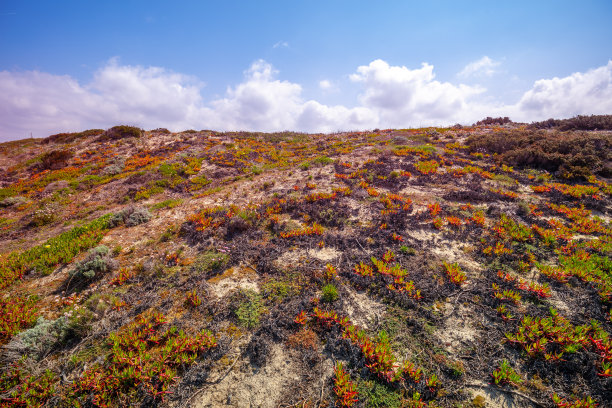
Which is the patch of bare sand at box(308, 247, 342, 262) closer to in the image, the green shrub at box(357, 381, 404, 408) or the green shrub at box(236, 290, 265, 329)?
the green shrub at box(236, 290, 265, 329)

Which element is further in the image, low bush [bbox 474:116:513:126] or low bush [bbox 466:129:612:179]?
low bush [bbox 474:116:513:126]

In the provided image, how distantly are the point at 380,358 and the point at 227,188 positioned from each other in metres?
13.8

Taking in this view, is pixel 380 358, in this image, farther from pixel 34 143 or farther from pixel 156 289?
pixel 34 143

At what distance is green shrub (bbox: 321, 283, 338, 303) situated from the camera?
6.28 metres

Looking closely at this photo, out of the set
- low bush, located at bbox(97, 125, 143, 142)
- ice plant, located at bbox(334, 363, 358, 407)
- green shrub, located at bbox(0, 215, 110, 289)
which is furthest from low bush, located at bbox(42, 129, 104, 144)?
ice plant, located at bbox(334, 363, 358, 407)

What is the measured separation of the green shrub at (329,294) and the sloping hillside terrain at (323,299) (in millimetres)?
51

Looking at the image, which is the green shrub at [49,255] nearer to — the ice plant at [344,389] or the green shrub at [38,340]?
the green shrub at [38,340]

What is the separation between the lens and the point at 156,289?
22.6ft

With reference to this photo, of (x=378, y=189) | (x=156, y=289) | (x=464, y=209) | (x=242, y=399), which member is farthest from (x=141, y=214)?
(x=464, y=209)

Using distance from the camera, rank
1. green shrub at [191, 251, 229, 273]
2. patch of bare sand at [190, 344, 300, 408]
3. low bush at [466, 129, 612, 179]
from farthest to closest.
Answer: low bush at [466, 129, 612, 179], green shrub at [191, 251, 229, 273], patch of bare sand at [190, 344, 300, 408]

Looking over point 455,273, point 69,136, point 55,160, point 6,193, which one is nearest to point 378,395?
point 455,273

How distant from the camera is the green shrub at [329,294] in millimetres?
6277

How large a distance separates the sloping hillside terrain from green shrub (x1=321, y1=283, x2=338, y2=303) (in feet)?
0.17

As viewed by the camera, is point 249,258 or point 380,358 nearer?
point 380,358
